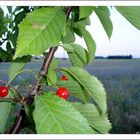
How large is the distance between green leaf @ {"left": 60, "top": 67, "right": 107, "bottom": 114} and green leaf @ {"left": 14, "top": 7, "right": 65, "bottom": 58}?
0.12 metres

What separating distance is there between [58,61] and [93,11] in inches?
7.3

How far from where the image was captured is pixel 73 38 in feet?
2.63

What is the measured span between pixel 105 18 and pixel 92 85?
0.13m

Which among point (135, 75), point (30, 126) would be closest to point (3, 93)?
point (30, 126)

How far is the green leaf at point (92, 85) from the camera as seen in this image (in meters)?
0.66

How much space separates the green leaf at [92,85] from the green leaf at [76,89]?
19 mm

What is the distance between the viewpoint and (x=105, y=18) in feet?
2.35

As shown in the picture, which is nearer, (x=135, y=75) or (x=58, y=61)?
(x=58, y=61)

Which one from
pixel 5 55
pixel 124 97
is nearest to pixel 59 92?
pixel 5 55

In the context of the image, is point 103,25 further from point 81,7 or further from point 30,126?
point 30,126

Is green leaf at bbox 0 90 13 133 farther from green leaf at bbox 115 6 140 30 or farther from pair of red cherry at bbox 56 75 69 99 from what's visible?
green leaf at bbox 115 6 140 30

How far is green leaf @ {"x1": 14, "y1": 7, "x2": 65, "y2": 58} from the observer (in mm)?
546

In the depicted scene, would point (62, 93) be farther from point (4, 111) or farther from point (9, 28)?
point (9, 28)

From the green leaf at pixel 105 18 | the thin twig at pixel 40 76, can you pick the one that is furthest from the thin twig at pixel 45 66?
the green leaf at pixel 105 18
